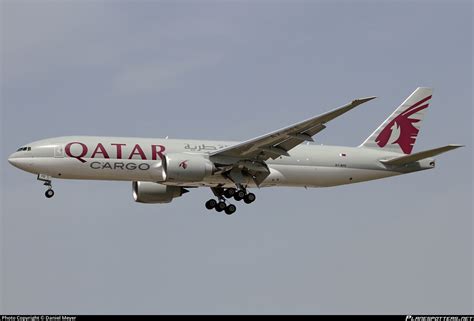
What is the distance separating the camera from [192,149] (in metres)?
51.5

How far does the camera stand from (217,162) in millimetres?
50312

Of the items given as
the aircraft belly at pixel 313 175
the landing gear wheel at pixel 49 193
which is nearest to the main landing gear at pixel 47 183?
the landing gear wheel at pixel 49 193

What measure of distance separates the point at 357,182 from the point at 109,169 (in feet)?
43.0

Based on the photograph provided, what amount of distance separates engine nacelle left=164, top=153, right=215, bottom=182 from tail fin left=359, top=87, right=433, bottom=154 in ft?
33.9

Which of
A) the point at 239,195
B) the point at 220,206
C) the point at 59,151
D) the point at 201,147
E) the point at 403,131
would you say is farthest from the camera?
the point at 403,131

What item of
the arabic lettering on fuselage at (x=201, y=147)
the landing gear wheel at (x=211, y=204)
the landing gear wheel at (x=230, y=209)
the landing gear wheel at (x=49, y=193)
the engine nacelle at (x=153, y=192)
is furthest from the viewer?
the engine nacelle at (x=153, y=192)

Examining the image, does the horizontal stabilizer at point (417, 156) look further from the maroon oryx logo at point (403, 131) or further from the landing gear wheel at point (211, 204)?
the landing gear wheel at point (211, 204)

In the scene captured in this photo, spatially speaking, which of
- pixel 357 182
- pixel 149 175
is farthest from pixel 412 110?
pixel 149 175

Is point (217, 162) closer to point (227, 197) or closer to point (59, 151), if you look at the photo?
point (227, 197)

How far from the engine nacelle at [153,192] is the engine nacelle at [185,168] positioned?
4783mm

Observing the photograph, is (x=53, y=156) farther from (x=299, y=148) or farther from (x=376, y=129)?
(x=376, y=129)

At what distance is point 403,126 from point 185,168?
1397cm

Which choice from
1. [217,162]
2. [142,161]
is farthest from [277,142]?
[142,161]

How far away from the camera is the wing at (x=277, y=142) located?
46688mm
